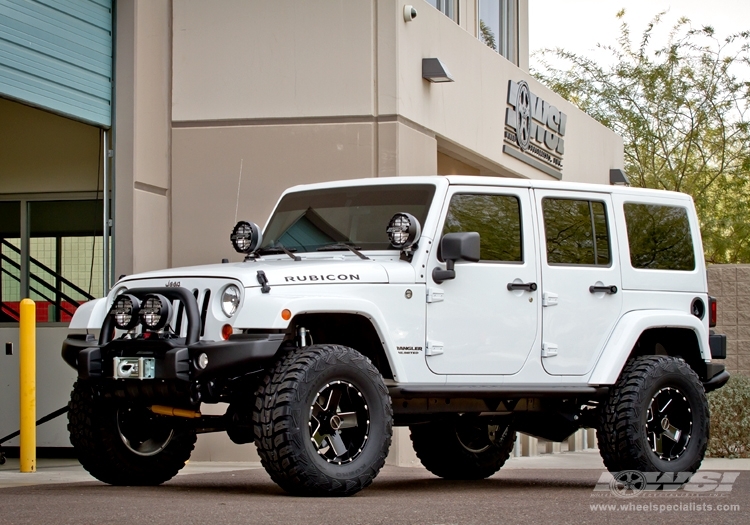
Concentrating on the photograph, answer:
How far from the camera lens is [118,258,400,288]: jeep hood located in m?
6.91

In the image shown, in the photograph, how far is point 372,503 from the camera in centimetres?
651

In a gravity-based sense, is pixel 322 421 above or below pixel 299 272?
below

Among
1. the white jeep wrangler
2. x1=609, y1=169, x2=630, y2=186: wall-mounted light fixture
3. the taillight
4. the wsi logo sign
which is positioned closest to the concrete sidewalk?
the white jeep wrangler

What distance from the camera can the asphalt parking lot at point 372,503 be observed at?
570 centimetres

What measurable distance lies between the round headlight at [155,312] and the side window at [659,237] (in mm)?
3440

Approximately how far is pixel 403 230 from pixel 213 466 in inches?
189

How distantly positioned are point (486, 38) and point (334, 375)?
448 inches

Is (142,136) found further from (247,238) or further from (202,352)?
(202,352)

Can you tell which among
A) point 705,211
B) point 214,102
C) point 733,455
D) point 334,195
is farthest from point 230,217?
point 705,211

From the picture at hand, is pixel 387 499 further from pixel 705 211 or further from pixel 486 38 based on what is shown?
pixel 705 211

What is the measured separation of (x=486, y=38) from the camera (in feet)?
57.0

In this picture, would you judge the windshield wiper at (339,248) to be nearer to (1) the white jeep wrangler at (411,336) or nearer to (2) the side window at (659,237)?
(1) the white jeep wrangler at (411,336)

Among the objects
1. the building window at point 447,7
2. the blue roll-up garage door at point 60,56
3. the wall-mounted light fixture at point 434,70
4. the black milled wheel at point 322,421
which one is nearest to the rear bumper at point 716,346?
the black milled wheel at point 322,421

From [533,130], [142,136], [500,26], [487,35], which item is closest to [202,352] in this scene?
[142,136]
